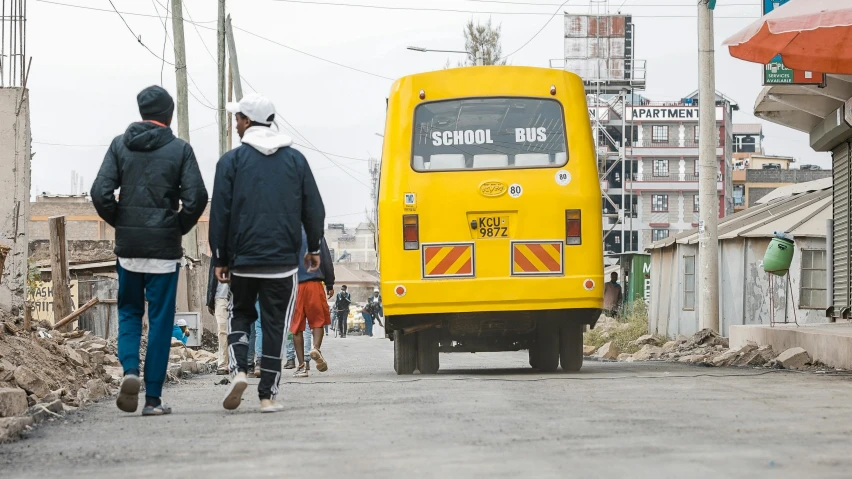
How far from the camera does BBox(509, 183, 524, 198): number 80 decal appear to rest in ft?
39.2

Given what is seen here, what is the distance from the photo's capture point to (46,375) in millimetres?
10156

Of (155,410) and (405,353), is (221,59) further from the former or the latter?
(155,410)

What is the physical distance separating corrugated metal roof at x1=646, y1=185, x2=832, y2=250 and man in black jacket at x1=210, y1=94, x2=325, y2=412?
19.1 meters

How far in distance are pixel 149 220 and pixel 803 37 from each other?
6.75 meters

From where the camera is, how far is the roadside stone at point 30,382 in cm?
888

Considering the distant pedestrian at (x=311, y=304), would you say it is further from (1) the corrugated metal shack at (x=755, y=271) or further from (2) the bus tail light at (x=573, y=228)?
(1) the corrugated metal shack at (x=755, y=271)

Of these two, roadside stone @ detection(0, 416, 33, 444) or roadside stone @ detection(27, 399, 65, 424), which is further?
roadside stone @ detection(27, 399, 65, 424)

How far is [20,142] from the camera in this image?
1522cm

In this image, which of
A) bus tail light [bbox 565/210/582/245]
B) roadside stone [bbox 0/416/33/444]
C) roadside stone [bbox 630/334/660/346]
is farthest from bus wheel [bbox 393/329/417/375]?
roadside stone [bbox 630/334/660/346]

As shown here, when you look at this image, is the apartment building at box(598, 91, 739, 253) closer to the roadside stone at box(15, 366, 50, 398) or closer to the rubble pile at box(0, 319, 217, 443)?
the rubble pile at box(0, 319, 217, 443)

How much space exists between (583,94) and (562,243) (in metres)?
1.63

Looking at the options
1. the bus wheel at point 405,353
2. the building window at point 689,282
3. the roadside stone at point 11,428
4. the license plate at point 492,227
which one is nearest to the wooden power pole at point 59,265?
the bus wheel at point 405,353

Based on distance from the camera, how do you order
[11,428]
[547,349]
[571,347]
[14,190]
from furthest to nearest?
[14,190], [547,349], [571,347], [11,428]

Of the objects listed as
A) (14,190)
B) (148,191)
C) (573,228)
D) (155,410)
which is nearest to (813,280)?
(573,228)
